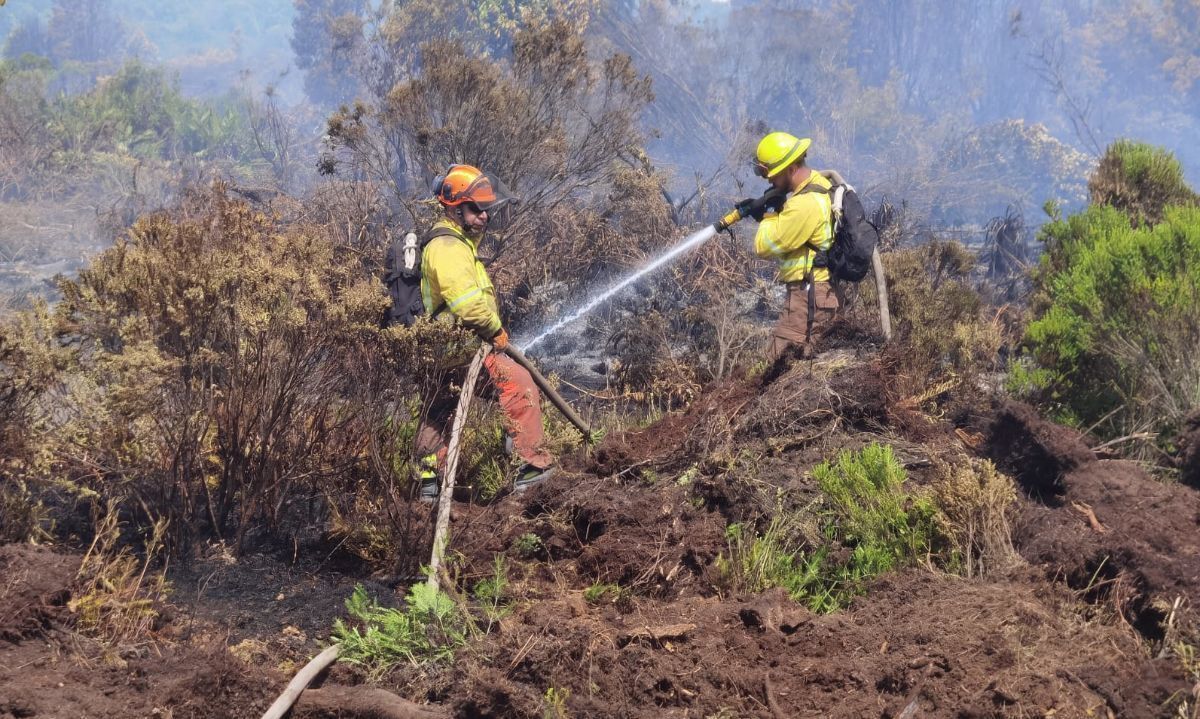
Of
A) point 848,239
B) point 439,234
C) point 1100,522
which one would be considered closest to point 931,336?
point 848,239

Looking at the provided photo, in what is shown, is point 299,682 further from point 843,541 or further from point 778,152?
point 778,152

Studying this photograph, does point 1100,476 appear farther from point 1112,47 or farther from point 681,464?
point 1112,47

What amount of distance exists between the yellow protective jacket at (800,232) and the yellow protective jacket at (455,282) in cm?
192

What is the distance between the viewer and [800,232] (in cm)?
614

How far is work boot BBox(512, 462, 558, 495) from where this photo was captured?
17.7 ft

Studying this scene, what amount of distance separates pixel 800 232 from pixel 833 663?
3523 mm

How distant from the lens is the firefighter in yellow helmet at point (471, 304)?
508 cm

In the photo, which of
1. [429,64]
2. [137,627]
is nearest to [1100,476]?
[137,627]

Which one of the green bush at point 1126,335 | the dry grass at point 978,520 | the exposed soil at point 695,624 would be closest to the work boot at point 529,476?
the exposed soil at point 695,624

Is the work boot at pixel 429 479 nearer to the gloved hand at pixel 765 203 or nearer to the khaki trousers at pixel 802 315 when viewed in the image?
the khaki trousers at pixel 802 315

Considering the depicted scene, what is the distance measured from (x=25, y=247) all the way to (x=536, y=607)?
15502mm

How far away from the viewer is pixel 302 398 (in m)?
4.43

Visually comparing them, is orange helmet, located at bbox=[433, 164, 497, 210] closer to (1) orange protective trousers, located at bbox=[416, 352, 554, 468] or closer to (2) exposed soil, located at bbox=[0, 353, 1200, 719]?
(1) orange protective trousers, located at bbox=[416, 352, 554, 468]

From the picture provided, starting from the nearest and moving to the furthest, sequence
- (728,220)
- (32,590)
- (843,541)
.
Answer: (32,590) → (843,541) → (728,220)
